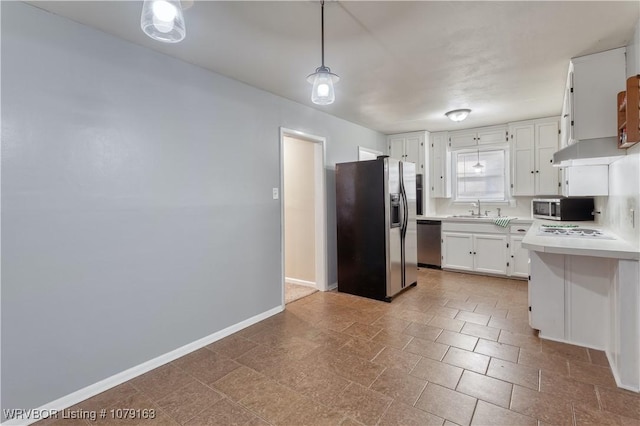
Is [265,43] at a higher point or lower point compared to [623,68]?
higher

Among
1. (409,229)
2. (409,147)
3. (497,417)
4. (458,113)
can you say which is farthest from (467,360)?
(409,147)

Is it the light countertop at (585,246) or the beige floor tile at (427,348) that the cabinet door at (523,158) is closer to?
the light countertop at (585,246)

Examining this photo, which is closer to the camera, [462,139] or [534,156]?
[534,156]

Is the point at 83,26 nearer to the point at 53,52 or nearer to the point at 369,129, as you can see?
the point at 53,52

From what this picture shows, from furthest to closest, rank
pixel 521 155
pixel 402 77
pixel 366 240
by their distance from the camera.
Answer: pixel 521 155 → pixel 366 240 → pixel 402 77

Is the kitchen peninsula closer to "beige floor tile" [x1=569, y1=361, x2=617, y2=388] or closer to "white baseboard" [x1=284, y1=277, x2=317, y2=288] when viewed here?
"beige floor tile" [x1=569, y1=361, x2=617, y2=388]

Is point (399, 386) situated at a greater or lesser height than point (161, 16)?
lesser

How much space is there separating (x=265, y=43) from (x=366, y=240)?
2446mm

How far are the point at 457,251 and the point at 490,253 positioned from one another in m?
0.47

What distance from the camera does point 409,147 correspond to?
5527 mm

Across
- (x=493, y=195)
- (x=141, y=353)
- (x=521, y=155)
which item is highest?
(x=521, y=155)

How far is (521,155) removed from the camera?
185 inches

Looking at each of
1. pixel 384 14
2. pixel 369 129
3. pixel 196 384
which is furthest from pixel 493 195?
pixel 196 384

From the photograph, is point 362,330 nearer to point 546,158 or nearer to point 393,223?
point 393,223
